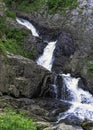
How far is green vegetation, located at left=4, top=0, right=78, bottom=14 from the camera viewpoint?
46.4m

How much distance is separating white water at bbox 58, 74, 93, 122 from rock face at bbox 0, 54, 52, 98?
252cm

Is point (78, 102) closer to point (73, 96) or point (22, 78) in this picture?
point (73, 96)

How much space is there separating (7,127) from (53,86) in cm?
2056

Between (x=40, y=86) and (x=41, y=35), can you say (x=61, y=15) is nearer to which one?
(x=41, y=35)

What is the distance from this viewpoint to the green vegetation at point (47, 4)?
152ft

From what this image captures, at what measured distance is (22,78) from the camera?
3338 centimetres

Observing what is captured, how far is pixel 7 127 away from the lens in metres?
15.0

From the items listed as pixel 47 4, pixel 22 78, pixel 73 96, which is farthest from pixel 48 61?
pixel 47 4

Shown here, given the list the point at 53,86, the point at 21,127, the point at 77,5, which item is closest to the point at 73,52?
the point at 53,86

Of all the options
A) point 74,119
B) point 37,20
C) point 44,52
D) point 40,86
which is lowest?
point 74,119

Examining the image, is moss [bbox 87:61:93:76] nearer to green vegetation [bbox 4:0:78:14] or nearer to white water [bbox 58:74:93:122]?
white water [bbox 58:74:93:122]

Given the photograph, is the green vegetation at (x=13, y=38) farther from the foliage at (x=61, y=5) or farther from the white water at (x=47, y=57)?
the foliage at (x=61, y=5)

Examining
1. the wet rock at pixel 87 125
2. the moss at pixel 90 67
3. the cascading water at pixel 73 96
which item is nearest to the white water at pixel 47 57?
the cascading water at pixel 73 96

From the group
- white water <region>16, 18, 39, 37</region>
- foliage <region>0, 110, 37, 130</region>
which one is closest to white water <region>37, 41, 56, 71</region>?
white water <region>16, 18, 39, 37</region>
